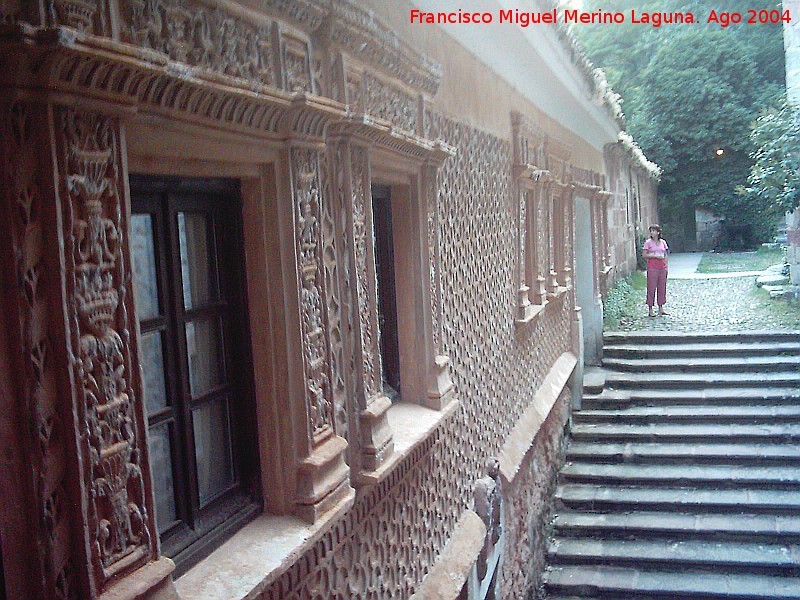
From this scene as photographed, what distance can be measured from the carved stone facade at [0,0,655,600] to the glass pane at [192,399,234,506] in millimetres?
60

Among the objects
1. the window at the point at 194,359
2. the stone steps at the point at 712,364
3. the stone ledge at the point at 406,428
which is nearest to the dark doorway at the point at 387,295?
the stone ledge at the point at 406,428

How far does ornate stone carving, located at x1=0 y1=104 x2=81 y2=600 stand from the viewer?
4.99 ft

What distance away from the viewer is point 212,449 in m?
2.48

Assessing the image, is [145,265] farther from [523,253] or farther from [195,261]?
[523,253]

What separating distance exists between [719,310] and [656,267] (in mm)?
1418

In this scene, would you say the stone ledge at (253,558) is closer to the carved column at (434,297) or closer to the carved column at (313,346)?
the carved column at (313,346)

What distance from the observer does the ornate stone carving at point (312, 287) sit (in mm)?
2637

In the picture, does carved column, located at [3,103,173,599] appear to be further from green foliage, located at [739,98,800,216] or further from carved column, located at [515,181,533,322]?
green foliage, located at [739,98,800,216]

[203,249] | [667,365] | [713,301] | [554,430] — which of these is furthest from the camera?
[713,301]

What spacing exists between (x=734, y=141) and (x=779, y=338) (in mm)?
18653

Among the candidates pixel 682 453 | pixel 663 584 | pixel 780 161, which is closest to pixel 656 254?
pixel 780 161

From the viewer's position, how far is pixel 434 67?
165 inches

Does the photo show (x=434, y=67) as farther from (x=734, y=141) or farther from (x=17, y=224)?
(x=734, y=141)

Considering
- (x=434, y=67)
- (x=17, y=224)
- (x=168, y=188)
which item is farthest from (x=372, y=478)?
(x=434, y=67)
